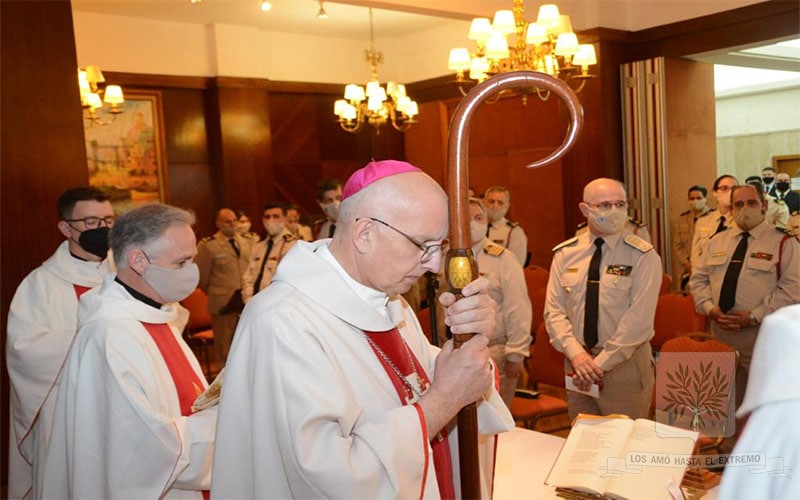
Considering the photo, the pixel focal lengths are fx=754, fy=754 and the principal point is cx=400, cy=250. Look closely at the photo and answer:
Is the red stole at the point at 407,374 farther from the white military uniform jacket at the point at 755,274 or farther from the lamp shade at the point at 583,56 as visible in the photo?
the lamp shade at the point at 583,56

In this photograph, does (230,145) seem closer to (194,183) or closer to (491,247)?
(194,183)

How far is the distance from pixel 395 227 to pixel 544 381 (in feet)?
11.2

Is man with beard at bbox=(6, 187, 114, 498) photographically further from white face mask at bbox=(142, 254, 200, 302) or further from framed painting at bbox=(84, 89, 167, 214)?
framed painting at bbox=(84, 89, 167, 214)

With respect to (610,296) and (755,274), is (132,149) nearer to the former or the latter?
(610,296)

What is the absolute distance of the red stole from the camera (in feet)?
6.11

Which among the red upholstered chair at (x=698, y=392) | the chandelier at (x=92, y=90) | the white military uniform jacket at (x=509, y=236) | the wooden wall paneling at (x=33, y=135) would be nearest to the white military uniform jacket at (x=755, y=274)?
the red upholstered chair at (x=698, y=392)

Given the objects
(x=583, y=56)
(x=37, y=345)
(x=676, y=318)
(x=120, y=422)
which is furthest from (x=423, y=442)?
(x=583, y=56)

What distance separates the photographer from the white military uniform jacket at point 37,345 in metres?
3.33

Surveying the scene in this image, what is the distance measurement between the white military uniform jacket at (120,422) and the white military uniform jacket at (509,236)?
6396 millimetres

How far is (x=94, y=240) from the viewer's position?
354cm

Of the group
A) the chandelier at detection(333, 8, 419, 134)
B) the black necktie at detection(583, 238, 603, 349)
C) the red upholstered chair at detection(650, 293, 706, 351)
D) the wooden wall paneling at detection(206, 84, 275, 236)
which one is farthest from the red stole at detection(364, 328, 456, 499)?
the wooden wall paneling at detection(206, 84, 275, 236)

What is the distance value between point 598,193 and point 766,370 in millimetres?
3332

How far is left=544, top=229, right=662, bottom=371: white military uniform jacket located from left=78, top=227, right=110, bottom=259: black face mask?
98.3 inches

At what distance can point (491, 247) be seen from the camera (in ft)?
16.6
